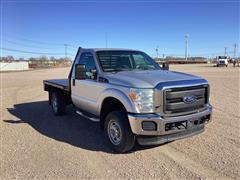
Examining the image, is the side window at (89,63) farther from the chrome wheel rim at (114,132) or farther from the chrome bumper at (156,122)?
the chrome bumper at (156,122)

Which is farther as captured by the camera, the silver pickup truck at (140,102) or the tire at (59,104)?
the tire at (59,104)

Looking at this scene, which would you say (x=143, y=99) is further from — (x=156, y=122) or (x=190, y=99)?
(x=190, y=99)

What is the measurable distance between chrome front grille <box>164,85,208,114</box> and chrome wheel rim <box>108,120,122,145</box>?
1.05 meters

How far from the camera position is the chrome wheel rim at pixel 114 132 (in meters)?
5.04

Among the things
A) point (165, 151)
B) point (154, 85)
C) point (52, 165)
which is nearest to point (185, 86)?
point (154, 85)

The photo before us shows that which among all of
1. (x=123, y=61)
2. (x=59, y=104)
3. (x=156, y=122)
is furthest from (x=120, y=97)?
(x=59, y=104)

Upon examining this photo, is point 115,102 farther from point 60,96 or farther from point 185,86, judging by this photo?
point 60,96

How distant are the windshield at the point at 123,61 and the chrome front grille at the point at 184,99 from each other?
1655 mm

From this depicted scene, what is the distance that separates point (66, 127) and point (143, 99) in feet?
10.6

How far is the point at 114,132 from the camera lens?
5.20 meters

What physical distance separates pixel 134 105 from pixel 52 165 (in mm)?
1763

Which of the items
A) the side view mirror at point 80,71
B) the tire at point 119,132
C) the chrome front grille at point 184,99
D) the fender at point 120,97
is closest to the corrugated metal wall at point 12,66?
the side view mirror at point 80,71

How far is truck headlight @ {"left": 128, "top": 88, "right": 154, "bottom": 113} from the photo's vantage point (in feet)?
14.7

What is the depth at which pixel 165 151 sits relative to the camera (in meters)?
5.07
